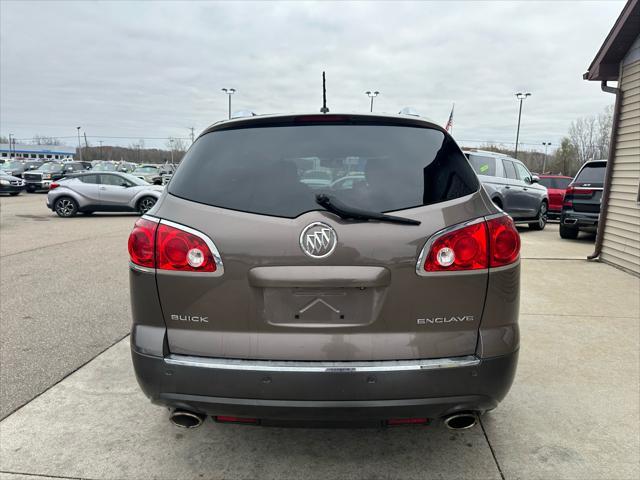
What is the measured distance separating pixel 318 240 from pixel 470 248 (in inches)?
27.3

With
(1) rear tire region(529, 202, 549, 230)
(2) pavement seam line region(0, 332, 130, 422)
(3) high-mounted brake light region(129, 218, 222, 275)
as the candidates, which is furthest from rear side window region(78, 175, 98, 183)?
(3) high-mounted brake light region(129, 218, 222, 275)

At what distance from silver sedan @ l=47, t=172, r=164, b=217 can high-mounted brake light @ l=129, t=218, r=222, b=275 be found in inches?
565

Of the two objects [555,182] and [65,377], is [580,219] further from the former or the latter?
[65,377]

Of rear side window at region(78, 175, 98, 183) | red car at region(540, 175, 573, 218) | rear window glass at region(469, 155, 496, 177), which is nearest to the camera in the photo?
rear window glass at region(469, 155, 496, 177)

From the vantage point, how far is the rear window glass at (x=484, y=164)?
38.3 feet

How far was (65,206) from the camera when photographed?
1576cm

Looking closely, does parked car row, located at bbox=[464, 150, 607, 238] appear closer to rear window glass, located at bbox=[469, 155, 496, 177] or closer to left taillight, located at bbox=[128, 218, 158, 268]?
rear window glass, located at bbox=[469, 155, 496, 177]

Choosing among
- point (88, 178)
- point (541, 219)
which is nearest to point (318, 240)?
point (541, 219)

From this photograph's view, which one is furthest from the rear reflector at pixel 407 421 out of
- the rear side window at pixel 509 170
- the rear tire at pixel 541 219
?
the rear tire at pixel 541 219

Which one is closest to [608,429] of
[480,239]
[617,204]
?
[480,239]

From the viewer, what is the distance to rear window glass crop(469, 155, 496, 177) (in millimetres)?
11688

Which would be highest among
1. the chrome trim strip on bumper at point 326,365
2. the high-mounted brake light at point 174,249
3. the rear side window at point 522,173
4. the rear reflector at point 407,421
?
the rear side window at point 522,173

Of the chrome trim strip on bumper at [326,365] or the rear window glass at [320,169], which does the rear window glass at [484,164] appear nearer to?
the rear window glass at [320,169]

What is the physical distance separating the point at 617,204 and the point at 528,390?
6.27 m
